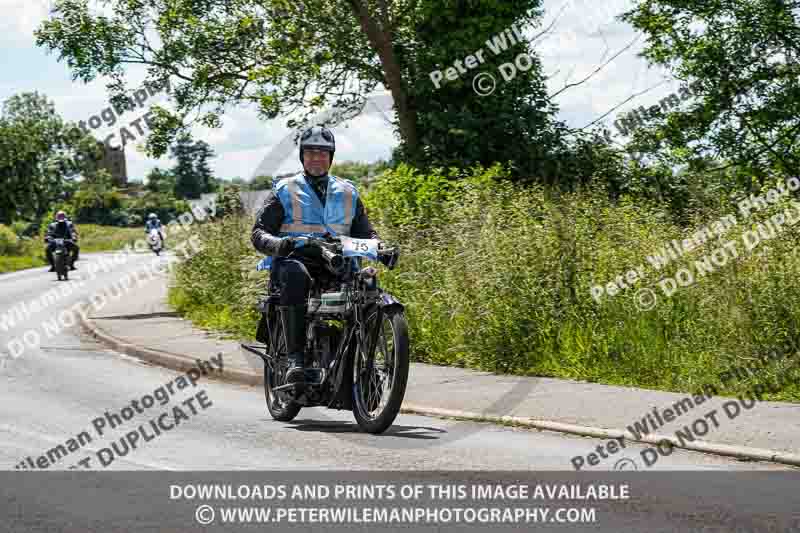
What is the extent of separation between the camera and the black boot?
28.6 feet

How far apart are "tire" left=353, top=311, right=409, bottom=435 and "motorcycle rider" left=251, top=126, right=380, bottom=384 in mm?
540

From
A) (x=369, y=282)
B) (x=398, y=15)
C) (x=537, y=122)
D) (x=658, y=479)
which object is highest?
(x=398, y=15)

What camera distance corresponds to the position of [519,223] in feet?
44.8

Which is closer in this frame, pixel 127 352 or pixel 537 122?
pixel 127 352

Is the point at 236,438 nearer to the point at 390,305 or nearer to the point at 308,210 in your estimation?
the point at 390,305

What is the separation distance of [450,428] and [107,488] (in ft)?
10.3

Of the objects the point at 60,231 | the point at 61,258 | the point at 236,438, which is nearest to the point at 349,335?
the point at 236,438

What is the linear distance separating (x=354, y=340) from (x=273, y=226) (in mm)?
1154

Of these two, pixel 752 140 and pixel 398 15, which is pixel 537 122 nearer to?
pixel 398 15

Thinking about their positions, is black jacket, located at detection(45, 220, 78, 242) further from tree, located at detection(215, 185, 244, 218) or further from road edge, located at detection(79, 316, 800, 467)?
road edge, located at detection(79, 316, 800, 467)

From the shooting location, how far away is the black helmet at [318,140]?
28.8 feet

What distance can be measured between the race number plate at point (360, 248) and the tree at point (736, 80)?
17464 millimetres

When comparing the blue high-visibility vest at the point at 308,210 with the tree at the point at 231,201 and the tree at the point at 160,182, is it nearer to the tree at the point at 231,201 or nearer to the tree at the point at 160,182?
the tree at the point at 231,201

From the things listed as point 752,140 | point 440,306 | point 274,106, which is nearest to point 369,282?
point 440,306
